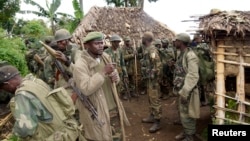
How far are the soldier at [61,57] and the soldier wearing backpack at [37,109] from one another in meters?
1.64

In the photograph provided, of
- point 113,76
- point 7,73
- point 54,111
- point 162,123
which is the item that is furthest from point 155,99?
point 7,73

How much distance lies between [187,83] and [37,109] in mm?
3358

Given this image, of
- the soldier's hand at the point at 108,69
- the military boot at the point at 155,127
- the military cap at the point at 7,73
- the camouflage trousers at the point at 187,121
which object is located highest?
the military cap at the point at 7,73

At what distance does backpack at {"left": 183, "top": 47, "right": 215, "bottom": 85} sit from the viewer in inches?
233

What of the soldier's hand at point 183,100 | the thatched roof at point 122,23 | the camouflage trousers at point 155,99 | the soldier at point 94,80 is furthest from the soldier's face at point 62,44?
the thatched roof at point 122,23

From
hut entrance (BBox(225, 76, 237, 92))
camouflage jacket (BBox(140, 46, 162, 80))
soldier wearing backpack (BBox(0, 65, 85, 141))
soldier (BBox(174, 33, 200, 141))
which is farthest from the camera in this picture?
camouflage jacket (BBox(140, 46, 162, 80))

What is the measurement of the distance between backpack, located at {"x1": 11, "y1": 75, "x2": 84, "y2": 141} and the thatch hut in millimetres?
3344

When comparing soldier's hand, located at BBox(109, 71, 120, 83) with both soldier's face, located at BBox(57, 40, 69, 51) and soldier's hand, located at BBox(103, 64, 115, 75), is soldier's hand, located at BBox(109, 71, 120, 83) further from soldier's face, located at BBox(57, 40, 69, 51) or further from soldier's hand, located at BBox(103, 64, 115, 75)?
soldier's face, located at BBox(57, 40, 69, 51)

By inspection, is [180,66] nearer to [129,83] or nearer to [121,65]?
[121,65]

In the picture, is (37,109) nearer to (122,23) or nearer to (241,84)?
(241,84)

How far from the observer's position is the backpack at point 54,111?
113 inches

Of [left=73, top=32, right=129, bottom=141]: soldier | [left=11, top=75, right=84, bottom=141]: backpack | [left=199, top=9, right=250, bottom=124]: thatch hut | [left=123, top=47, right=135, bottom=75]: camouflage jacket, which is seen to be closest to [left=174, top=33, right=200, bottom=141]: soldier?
[left=199, top=9, right=250, bottom=124]: thatch hut

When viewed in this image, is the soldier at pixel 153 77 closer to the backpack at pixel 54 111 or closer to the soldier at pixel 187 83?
the soldier at pixel 187 83

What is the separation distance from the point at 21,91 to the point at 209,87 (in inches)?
253
